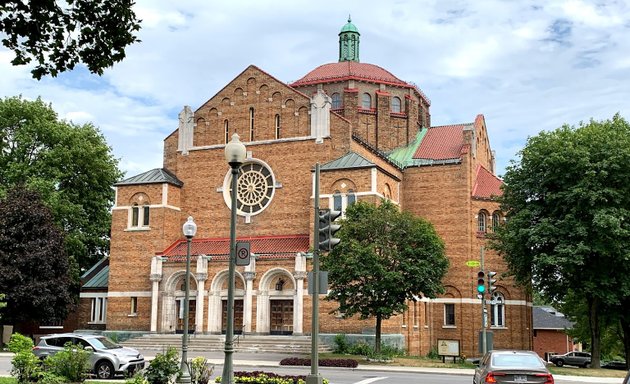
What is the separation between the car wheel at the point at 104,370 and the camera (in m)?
23.7

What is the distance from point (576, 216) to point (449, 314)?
13550mm

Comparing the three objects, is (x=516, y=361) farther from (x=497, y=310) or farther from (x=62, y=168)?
(x=62, y=168)

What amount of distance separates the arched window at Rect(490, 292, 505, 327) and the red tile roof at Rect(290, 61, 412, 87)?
1691cm

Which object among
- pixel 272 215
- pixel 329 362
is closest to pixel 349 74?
pixel 272 215

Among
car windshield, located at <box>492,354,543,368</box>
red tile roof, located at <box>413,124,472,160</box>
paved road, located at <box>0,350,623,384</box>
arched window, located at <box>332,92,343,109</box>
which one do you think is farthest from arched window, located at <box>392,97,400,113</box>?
car windshield, located at <box>492,354,543,368</box>

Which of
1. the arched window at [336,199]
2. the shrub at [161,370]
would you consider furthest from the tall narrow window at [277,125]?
the shrub at [161,370]

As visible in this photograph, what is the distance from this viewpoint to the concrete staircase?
38.2 metres

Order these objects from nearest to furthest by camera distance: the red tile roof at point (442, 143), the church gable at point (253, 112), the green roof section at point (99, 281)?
the church gable at point (253, 112)
the red tile roof at point (442, 143)
the green roof section at point (99, 281)

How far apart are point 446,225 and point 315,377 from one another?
2998cm

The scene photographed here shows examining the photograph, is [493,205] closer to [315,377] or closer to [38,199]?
[38,199]

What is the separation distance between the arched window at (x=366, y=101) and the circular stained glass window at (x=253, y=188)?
33.1ft

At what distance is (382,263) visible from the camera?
33281 millimetres

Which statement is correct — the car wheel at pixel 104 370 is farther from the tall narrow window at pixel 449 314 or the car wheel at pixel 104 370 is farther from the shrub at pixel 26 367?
the tall narrow window at pixel 449 314

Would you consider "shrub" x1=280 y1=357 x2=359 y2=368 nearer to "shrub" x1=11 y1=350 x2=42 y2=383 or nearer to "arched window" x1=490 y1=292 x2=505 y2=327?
"shrub" x1=11 y1=350 x2=42 y2=383
